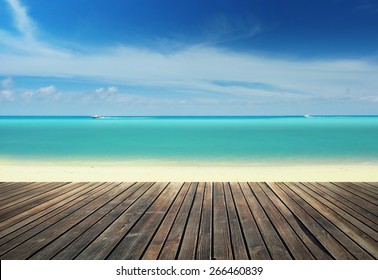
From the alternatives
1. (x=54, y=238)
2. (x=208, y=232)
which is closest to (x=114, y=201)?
(x=54, y=238)

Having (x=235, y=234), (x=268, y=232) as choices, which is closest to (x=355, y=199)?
(x=268, y=232)

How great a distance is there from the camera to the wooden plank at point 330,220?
1.98 m

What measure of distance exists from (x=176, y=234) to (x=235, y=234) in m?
0.46

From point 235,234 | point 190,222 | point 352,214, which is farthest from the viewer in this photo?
point 352,214

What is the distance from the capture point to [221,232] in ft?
7.48

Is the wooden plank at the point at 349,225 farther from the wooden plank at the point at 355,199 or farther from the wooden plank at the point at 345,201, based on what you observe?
the wooden plank at the point at 355,199

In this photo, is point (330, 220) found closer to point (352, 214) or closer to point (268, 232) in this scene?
point (352, 214)

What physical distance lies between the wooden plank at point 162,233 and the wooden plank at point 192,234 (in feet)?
0.49

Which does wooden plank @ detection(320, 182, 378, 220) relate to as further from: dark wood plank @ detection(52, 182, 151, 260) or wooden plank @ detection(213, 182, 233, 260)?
dark wood plank @ detection(52, 182, 151, 260)

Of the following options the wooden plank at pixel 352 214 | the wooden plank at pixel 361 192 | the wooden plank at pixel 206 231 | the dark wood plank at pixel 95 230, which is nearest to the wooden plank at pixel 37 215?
the dark wood plank at pixel 95 230

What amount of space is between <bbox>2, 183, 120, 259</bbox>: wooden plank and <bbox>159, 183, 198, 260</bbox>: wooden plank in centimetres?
87

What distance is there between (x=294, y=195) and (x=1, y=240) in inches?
117

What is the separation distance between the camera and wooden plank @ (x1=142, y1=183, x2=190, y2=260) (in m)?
1.92
